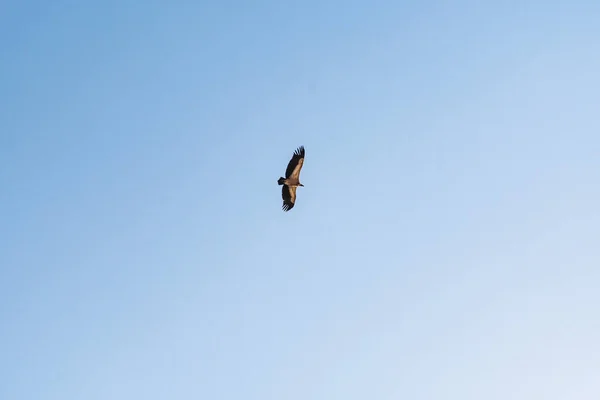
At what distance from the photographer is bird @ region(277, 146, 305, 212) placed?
190 feet

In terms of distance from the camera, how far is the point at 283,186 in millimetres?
59875

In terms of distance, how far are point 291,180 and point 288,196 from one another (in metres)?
1.53

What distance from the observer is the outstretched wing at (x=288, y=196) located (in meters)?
59.8

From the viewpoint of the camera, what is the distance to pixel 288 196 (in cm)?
6000

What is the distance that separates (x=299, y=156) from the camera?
57812 millimetres

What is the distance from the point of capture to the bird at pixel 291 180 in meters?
57.9

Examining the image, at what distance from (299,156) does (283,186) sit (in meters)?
3.29

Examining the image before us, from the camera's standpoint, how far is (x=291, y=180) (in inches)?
2328

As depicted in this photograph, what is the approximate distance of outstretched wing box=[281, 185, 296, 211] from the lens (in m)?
59.8
